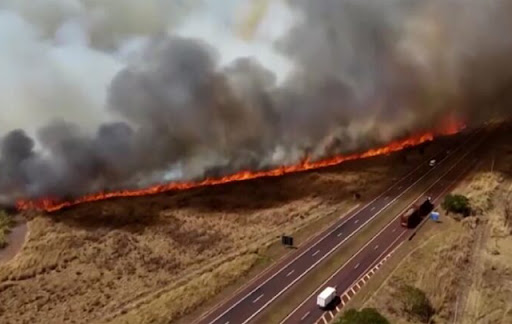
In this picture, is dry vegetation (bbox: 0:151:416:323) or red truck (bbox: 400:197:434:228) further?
red truck (bbox: 400:197:434:228)

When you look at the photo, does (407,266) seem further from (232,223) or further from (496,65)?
(496,65)

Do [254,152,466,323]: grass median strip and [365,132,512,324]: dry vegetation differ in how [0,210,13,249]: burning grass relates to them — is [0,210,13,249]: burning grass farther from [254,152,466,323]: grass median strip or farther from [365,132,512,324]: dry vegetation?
[365,132,512,324]: dry vegetation

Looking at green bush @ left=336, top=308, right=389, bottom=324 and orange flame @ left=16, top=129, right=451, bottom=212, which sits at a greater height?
orange flame @ left=16, top=129, right=451, bottom=212

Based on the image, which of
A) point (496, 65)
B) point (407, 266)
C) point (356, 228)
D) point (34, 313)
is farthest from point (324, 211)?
point (496, 65)

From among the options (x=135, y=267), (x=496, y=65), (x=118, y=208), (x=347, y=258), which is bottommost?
(x=347, y=258)

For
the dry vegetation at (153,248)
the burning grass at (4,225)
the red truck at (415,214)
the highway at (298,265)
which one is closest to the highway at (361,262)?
the highway at (298,265)

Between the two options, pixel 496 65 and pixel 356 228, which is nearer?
pixel 356 228

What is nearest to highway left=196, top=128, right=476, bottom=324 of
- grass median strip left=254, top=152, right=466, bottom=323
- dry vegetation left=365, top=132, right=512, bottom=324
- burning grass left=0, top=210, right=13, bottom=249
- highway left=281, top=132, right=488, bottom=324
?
highway left=281, top=132, right=488, bottom=324
